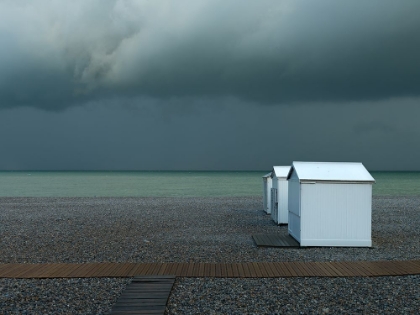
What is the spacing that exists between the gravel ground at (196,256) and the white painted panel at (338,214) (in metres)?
0.38

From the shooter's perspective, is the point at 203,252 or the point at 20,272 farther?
the point at 203,252

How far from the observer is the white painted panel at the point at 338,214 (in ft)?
40.1

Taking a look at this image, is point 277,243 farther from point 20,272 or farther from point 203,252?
point 20,272

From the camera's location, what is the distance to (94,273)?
9148mm

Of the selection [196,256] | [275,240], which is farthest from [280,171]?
[196,256]

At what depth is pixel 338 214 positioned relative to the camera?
12273 millimetres

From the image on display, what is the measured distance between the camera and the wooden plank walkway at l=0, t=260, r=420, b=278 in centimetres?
894

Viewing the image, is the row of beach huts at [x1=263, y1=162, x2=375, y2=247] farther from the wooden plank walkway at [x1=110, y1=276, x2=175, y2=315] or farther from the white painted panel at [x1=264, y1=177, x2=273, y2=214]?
the white painted panel at [x1=264, y1=177, x2=273, y2=214]

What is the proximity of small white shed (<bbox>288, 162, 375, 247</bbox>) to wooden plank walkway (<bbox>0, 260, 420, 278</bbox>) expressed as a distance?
2.07 metres

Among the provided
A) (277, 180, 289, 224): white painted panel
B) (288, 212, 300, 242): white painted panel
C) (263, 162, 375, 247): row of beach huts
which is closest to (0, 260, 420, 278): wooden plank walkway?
(263, 162, 375, 247): row of beach huts

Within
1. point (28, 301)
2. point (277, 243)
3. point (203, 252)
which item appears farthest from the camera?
point (277, 243)

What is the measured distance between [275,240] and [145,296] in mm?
6526

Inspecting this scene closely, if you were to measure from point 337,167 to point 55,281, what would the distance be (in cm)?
860

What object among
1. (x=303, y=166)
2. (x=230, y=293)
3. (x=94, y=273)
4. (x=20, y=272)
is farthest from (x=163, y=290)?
(x=303, y=166)
